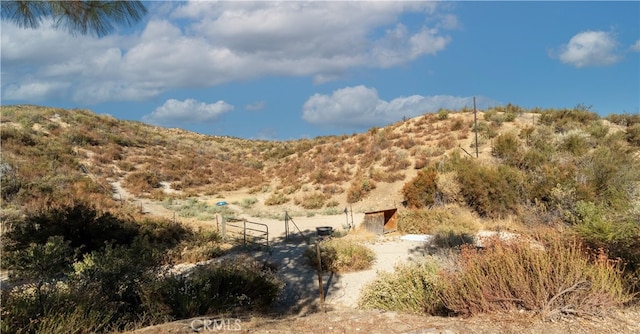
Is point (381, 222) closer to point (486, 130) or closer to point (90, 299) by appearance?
point (90, 299)

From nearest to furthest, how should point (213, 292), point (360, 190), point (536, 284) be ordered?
point (536, 284), point (213, 292), point (360, 190)

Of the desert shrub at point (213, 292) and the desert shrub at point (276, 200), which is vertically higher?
the desert shrub at point (276, 200)

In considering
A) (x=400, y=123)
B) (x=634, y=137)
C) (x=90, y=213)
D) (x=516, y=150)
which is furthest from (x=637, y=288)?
(x=400, y=123)

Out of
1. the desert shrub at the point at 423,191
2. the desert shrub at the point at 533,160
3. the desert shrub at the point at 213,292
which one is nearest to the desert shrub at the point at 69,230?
the desert shrub at the point at 213,292

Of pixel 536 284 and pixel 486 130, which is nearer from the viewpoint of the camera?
pixel 536 284

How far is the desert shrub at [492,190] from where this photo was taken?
15531 millimetres

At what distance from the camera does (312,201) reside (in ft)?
75.0

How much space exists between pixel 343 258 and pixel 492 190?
8340mm

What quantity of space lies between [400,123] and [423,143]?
6.08 metres

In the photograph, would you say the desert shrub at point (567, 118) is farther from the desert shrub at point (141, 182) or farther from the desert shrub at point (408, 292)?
the desert shrub at point (141, 182)

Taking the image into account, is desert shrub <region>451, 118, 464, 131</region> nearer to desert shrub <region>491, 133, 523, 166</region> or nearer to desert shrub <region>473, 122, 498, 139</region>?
desert shrub <region>473, 122, 498, 139</region>

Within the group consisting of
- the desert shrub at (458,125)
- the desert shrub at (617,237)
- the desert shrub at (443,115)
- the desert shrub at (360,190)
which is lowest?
the desert shrub at (617,237)

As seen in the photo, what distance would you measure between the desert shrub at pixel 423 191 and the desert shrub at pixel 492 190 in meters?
1.29

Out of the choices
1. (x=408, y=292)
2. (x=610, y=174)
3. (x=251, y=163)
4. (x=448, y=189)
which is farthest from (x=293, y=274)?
(x=251, y=163)
